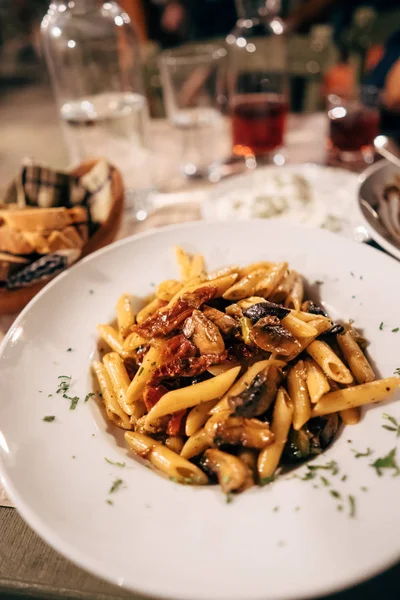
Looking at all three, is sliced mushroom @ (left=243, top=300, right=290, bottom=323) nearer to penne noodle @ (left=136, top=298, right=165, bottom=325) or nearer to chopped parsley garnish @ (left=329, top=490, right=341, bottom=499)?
penne noodle @ (left=136, top=298, right=165, bottom=325)

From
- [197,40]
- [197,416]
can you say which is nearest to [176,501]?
[197,416]

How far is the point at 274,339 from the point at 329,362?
14cm

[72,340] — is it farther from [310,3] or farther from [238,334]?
[310,3]

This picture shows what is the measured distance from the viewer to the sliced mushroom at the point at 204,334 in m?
1.04

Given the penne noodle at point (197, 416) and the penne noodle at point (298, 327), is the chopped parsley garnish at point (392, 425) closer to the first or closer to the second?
the penne noodle at point (298, 327)

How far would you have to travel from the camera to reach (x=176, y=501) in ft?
2.67

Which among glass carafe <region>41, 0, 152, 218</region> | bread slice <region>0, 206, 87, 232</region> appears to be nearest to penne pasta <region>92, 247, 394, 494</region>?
bread slice <region>0, 206, 87, 232</region>

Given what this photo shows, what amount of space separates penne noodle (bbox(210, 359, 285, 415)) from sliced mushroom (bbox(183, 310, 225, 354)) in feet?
0.26

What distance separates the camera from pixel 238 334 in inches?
43.5

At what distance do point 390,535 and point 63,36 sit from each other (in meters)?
2.21

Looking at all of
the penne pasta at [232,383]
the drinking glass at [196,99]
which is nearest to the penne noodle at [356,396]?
the penne pasta at [232,383]

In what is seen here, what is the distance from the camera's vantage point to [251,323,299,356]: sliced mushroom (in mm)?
1034

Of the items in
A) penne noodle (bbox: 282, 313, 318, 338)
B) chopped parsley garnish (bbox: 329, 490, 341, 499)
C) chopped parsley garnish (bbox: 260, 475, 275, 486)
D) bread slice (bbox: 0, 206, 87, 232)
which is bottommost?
chopped parsley garnish (bbox: 260, 475, 275, 486)

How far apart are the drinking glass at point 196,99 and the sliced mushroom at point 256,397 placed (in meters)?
1.54
